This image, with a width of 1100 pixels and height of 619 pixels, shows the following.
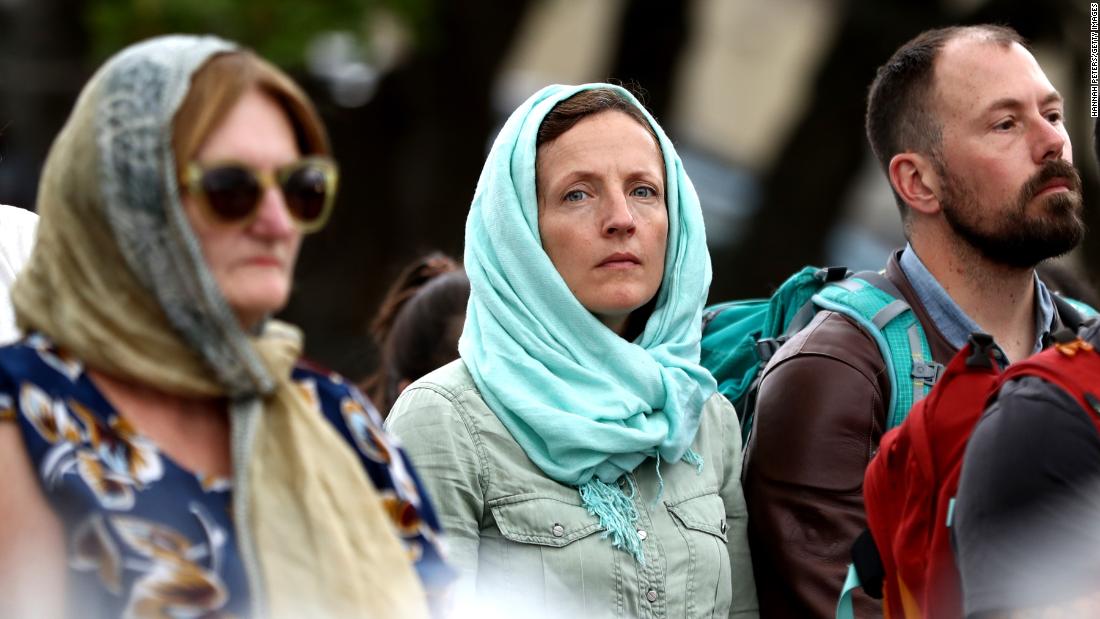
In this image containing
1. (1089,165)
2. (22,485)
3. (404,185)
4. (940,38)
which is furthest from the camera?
(404,185)

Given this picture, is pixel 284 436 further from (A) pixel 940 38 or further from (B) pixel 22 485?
(A) pixel 940 38

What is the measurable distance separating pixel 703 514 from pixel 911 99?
137 centimetres

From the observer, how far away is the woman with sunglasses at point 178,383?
2.51 meters

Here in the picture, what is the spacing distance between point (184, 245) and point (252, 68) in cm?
30

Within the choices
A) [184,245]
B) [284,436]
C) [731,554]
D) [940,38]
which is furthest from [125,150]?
[940,38]

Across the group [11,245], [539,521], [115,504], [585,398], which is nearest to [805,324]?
[585,398]

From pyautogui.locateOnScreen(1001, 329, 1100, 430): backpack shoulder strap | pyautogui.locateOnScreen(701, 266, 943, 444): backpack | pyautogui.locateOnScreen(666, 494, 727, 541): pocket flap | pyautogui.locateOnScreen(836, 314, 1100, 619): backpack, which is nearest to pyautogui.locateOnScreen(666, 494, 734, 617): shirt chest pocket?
pyautogui.locateOnScreen(666, 494, 727, 541): pocket flap

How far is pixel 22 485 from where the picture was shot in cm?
250

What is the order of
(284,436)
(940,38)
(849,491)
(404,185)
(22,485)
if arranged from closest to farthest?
(22,485) → (284,436) → (849,491) → (940,38) → (404,185)

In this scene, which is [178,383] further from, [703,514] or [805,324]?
[805,324]

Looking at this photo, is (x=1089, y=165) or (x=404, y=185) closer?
(x=1089, y=165)

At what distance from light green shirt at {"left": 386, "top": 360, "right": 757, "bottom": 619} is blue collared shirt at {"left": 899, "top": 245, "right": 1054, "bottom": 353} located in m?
0.82

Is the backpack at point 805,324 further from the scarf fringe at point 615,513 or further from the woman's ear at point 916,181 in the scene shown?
the scarf fringe at point 615,513

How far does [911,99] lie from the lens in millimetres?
4719
